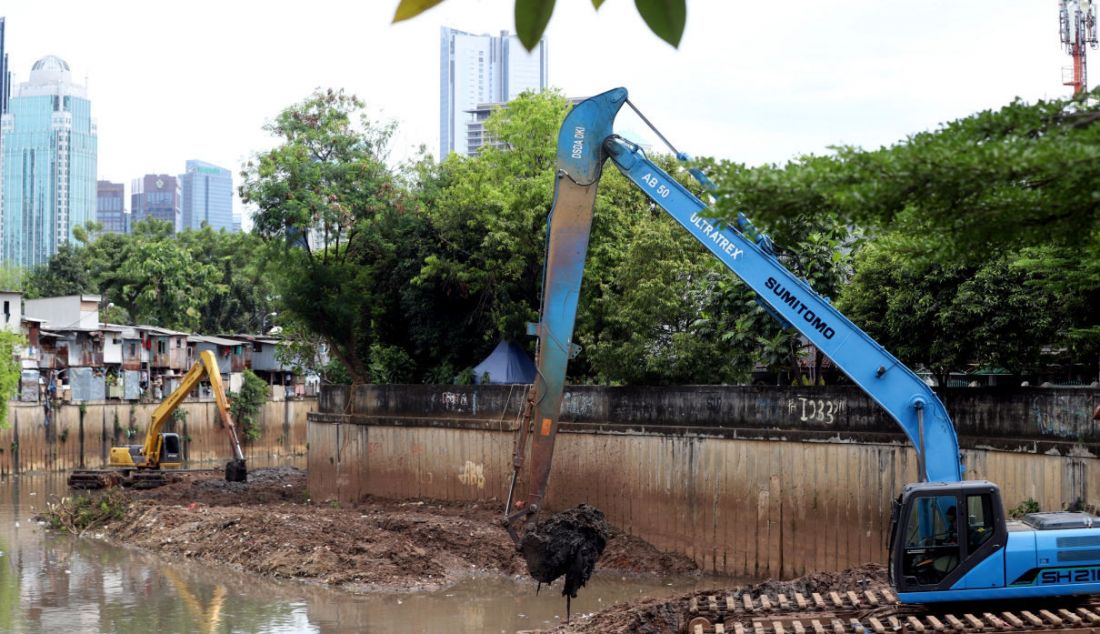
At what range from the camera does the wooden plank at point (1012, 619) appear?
14.2 metres

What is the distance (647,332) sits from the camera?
3066 centimetres

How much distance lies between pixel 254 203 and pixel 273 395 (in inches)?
1238

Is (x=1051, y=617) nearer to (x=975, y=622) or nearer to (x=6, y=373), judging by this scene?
(x=975, y=622)

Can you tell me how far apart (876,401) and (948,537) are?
18.4 ft

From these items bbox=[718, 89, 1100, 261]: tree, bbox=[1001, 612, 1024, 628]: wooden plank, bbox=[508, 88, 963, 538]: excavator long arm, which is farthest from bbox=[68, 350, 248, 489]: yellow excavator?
bbox=[718, 89, 1100, 261]: tree

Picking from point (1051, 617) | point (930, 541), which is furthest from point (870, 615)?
point (1051, 617)

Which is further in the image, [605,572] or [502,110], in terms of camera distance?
[502,110]

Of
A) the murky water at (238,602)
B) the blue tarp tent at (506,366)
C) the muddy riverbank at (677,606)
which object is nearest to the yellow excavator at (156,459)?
the blue tarp tent at (506,366)

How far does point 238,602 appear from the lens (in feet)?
81.8

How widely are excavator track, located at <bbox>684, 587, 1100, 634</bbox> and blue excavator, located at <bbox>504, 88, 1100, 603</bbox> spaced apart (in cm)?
24

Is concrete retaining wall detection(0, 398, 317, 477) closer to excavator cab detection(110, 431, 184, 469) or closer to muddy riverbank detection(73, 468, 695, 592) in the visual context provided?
excavator cab detection(110, 431, 184, 469)

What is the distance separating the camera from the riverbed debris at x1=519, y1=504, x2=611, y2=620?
20156 millimetres

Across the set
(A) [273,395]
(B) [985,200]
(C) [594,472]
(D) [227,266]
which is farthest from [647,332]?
(D) [227,266]

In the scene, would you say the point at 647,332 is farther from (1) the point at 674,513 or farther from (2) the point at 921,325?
(2) the point at 921,325
